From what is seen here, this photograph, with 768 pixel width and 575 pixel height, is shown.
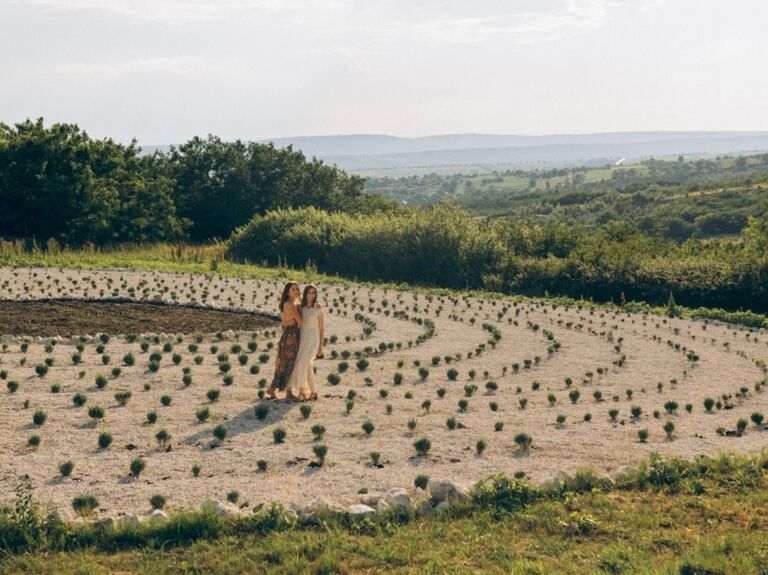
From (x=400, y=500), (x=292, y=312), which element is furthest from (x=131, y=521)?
(x=292, y=312)

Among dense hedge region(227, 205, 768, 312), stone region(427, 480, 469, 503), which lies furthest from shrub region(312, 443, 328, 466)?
dense hedge region(227, 205, 768, 312)

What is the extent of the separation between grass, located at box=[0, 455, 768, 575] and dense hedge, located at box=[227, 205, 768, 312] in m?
28.0

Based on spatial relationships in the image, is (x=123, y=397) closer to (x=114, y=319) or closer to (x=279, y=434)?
(x=279, y=434)

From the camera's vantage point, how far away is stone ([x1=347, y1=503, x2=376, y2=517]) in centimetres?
1141

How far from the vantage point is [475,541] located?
1083cm

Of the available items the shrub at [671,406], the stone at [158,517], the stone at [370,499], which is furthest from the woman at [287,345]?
the stone at [158,517]

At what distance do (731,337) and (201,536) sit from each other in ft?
75.2

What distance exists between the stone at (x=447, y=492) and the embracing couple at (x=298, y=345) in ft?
23.2

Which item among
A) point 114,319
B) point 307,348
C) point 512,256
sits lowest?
point 512,256

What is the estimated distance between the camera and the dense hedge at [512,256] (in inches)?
1534

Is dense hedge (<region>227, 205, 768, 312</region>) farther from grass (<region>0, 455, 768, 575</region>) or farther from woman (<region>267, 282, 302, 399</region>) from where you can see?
grass (<region>0, 455, 768, 575</region>)

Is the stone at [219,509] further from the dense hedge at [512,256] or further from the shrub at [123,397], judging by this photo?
the dense hedge at [512,256]

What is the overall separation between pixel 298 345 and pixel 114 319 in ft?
37.5

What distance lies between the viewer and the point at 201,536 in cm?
1092
